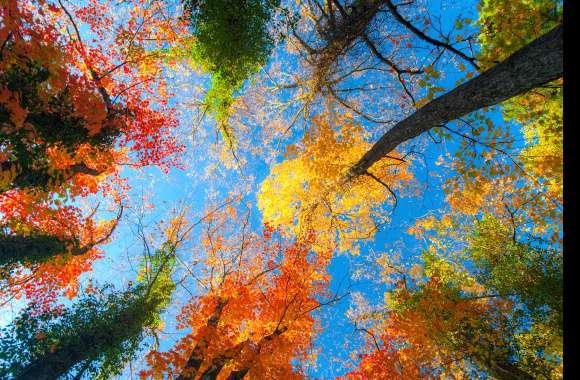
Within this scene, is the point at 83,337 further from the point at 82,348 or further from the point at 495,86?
the point at 495,86

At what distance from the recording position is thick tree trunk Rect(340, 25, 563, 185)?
348cm

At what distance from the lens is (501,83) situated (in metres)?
→ 4.10

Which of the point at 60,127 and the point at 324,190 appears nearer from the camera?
the point at 60,127

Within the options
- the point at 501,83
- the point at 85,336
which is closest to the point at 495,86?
the point at 501,83

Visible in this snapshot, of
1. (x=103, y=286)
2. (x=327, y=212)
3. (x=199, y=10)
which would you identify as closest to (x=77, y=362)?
(x=103, y=286)

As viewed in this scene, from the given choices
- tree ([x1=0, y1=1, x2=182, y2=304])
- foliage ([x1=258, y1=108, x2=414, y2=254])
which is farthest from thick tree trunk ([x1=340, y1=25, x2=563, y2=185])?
tree ([x1=0, y1=1, x2=182, y2=304])

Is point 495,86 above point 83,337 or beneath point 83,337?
above

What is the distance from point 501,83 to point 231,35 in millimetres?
7157

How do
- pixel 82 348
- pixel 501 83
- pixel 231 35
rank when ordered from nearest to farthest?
pixel 501 83, pixel 231 35, pixel 82 348

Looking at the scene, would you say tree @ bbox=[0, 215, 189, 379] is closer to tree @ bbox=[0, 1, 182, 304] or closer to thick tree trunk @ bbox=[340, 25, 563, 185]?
tree @ bbox=[0, 1, 182, 304]

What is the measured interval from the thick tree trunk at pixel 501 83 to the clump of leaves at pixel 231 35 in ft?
18.1

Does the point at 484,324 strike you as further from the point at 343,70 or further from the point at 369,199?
the point at 343,70

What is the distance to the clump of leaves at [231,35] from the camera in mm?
7324

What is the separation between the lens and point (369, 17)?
823 centimetres
